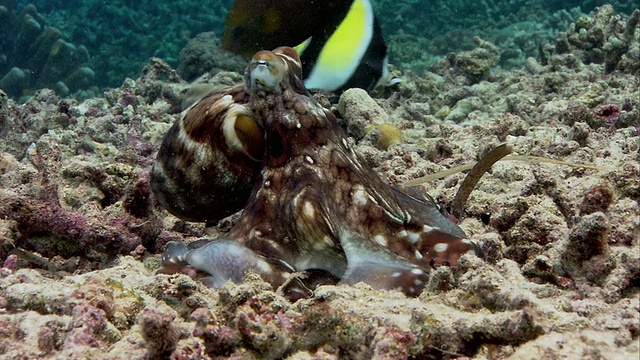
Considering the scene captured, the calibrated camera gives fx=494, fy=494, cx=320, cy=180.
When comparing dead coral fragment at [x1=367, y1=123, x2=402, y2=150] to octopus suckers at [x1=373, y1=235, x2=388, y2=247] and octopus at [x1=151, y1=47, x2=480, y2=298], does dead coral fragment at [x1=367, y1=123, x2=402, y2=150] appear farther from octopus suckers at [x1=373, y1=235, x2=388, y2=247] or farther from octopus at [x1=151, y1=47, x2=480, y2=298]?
octopus suckers at [x1=373, y1=235, x2=388, y2=247]

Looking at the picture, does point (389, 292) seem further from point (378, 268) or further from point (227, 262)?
point (227, 262)

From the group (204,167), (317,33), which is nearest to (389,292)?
(204,167)

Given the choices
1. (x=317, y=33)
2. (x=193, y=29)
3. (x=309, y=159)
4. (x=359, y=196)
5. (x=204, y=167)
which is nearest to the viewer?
(x=359, y=196)

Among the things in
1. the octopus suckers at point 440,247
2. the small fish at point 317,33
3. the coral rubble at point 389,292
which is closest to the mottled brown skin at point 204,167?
the coral rubble at point 389,292

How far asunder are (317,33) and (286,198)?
2.98 metres

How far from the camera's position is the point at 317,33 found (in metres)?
4.95

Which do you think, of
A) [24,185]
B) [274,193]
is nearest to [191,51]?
[24,185]

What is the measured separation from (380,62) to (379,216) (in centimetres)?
350

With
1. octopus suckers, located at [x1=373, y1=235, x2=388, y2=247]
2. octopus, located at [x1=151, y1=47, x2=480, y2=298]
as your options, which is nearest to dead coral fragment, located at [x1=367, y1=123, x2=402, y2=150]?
octopus, located at [x1=151, y1=47, x2=480, y2=298]

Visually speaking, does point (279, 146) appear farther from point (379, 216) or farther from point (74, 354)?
point (74, 354)

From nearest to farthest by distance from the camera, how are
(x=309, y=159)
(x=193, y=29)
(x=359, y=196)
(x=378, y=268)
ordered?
(x=378, y=268) < (x=359, y=196) < (x=309, y=159) < (x=193, y=29)

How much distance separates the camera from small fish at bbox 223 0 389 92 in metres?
4.95

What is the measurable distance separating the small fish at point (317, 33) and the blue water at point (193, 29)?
1142 centimetres

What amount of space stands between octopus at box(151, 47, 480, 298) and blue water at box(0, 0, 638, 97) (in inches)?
555
